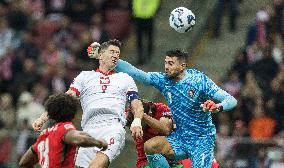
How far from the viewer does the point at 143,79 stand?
1365cm

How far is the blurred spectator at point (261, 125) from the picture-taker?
58.6 feet

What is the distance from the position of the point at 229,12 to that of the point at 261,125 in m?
4.06

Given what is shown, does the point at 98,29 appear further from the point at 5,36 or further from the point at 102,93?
the point at 102,93

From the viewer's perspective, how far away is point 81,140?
10359 mm

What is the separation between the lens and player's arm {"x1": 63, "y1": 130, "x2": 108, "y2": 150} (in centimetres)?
1035

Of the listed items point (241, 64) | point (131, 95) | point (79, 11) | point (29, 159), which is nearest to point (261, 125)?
point (241, 64)

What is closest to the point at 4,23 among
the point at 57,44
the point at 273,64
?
the point at 57,44

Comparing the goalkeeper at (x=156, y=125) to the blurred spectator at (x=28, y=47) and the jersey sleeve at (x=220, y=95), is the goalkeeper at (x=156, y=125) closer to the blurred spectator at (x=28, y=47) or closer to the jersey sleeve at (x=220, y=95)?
the jersey sleeve at (x=220, y=95)

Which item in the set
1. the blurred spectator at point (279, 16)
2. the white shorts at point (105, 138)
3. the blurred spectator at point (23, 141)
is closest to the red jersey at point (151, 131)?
the white shorts at point (105, 138)

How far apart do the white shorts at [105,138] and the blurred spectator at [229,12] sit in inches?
350

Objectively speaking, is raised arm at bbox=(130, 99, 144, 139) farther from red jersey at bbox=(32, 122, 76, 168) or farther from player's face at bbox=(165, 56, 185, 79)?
red jersey at bbox=(32, 122, 76, 168)

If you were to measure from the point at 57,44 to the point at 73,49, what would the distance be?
1.12 feet

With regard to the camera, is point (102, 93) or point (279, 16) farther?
point (279, 16)

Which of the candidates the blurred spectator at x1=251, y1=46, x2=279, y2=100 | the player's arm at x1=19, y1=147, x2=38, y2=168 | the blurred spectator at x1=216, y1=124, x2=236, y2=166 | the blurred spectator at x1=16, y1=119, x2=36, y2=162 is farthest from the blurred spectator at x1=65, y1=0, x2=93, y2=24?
the player's arm at x1=19, y1=147, x2=38, y2=168
